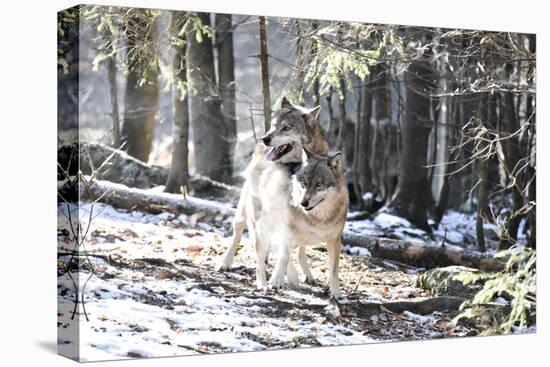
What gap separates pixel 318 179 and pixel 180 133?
4.32 ft

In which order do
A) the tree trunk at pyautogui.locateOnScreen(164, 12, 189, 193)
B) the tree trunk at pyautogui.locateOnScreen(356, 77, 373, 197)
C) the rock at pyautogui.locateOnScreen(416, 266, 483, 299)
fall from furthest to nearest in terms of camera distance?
Answer: the tree trunk at pyautogui.locateOnScreen(356, 77, 373, 197) → the rock at pyautogui.locateOnScreen(416, 266, 483, 299) → the tree trunk at pyautogui.locateOnScreen(164, 12, 189, 193)

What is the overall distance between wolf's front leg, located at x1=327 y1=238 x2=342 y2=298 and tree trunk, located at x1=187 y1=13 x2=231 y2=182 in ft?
3.99

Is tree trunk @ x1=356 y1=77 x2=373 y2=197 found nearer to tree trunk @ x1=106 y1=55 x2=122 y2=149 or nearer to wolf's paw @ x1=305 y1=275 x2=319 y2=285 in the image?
wolf's paw @ x1=305 y1=275 x2=319 y2=285

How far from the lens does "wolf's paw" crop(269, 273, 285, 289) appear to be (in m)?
7.92

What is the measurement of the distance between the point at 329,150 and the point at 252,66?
Answer: 1.30 m

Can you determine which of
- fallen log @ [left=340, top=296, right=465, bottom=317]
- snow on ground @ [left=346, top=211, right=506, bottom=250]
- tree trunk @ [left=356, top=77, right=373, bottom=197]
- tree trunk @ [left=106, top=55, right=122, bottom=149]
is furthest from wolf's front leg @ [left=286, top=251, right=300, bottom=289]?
tree trunk @ [left=106, top=55, right=122, bottom=149]

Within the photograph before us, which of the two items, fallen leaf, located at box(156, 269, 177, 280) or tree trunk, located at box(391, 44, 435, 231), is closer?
fallen leaf, located at box(156, 269, 177, 280)

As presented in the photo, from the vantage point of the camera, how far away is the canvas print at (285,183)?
702cm

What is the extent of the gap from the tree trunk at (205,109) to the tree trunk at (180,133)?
73 mm

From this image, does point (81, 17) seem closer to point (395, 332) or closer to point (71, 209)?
point (71, 209)

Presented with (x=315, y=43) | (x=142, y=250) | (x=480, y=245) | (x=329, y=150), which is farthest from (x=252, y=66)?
(x=480, y=245)

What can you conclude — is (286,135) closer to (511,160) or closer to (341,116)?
(341,116)

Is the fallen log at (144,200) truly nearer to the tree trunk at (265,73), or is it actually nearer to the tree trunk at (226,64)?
the tree trunk at (226,64)

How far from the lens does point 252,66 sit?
8.04 metres
